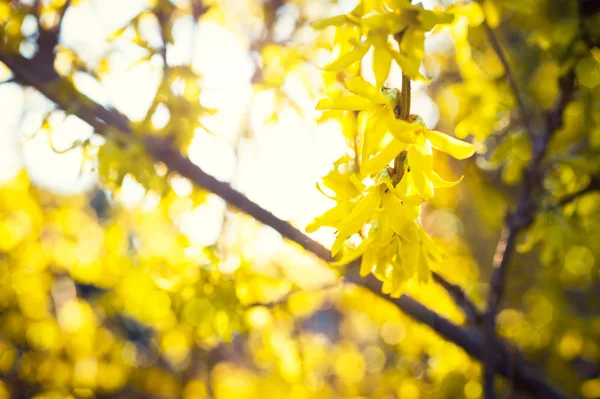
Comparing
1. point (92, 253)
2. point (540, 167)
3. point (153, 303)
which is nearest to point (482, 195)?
point (540, 167)

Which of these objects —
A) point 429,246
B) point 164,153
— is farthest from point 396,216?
point 164,153

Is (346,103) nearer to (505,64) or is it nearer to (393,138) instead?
(393,138)

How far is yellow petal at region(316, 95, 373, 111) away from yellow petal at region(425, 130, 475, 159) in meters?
0.11

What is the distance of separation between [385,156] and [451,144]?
0.36 ft

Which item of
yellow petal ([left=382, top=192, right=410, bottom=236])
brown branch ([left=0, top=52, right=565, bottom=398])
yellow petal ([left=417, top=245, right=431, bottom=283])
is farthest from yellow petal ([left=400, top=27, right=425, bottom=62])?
brown branch ([left=0, top=52, right=565, bottom=398])

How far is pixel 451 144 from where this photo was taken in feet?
2.34

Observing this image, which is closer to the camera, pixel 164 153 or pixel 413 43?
pixel 413 43

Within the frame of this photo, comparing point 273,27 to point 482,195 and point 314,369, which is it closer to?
point 482,195

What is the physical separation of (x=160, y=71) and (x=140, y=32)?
0.11 m

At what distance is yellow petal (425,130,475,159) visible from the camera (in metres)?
0.69

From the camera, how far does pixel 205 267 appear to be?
136 centimetres

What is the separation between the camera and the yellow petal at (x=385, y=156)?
0.70m

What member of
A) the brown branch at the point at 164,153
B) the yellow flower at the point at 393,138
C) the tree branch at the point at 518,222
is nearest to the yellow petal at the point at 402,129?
the yellow flower at the point at 393,138

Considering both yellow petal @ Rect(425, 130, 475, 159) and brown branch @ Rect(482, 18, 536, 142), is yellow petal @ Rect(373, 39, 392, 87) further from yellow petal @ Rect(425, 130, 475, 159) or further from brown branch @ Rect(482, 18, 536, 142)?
brown branch @ Rect(482, 18, 536, 142)
